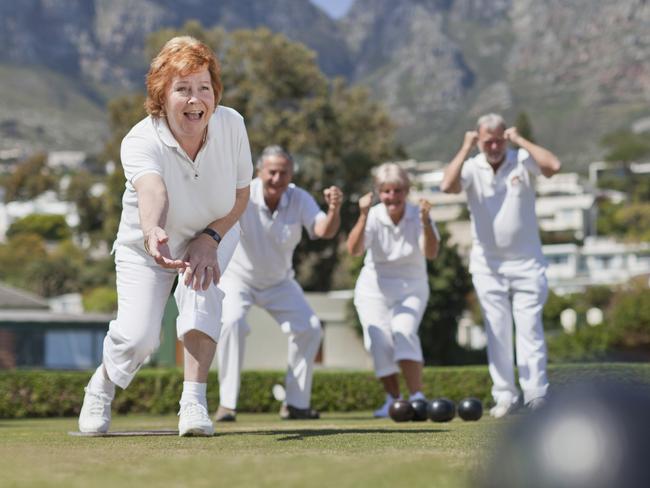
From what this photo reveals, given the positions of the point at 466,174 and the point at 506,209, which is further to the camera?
the point at 466,174

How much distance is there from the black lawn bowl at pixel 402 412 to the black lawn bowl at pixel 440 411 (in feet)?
0.60

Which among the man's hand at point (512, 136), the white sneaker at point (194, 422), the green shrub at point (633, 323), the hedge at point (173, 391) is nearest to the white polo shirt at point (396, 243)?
the man's hand at point (512, 136)

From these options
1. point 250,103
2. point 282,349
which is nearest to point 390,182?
point 282,349

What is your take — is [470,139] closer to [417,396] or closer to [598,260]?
[417,396]

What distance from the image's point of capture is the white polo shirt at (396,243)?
11.3 metres

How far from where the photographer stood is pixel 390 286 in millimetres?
11359

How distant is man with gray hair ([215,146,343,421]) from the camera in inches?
425

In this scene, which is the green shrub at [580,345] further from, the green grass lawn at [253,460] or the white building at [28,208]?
the white building at [28,208]

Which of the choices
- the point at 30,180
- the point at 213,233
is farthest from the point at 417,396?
the point at 30,180

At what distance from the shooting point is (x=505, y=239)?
1063cm

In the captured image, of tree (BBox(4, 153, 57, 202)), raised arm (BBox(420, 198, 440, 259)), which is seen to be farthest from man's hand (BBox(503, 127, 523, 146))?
tree (BBox(4, 153, 57, 202))

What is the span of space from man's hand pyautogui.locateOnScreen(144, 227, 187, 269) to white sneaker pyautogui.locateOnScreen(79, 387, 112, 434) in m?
1.32

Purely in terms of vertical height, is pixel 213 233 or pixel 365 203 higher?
pixel 365 203

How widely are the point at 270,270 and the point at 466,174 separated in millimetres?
1862
